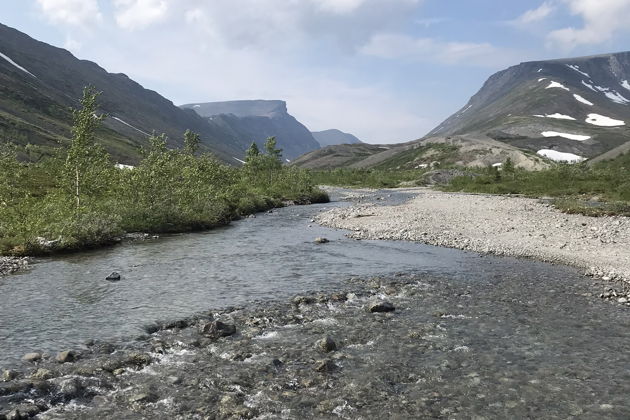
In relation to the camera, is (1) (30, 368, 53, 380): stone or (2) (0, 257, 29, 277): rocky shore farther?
(2) (0, 257, 29, 277): rocky shore

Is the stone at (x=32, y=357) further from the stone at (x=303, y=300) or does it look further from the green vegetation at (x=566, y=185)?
the green vegetation at (x=566, y=185)

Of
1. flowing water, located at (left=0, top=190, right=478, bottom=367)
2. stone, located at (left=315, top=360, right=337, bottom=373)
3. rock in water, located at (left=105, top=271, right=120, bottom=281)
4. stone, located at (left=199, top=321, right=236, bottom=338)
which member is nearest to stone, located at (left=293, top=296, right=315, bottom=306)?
flowing water, located at (left=0, top=190, right=478, bottom=367)

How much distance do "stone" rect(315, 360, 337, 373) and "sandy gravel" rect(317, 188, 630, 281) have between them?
18.1 meters

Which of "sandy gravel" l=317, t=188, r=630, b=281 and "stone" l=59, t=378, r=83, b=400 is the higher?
"sandy gravel" l=317, t=188, r=630, b=281

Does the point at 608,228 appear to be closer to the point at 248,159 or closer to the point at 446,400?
the point at 446,400

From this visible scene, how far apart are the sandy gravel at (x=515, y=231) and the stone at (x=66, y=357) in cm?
2491

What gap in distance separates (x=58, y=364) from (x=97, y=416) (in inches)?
144

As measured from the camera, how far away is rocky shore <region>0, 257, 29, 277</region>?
25.0 m

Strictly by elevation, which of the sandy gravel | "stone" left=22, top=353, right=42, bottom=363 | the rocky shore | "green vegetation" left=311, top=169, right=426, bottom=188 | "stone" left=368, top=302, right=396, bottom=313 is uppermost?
"green vegetation" left=311, top=169, right=426, bottom=188

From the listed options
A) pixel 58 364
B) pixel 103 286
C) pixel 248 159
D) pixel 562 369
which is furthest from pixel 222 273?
pixel 248 159

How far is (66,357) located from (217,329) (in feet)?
15.6

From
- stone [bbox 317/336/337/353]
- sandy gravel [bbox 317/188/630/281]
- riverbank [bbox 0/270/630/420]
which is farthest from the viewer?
sandy gravel [bbox 317/188/630/281]

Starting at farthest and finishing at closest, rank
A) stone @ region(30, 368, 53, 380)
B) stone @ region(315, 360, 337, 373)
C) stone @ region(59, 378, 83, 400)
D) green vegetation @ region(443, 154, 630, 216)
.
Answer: green vegetation @ region(443, 154, 630, 216) < stone @ region(315, 360, 337, 373) < stone @ region(30, 368, 53, 380) < stone @ region(59, 378, 83, 400)

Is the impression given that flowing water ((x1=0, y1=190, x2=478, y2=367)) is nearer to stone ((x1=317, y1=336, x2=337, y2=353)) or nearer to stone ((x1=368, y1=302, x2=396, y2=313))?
stone ((x1=368, y1=302, x2=396, y2=313))
